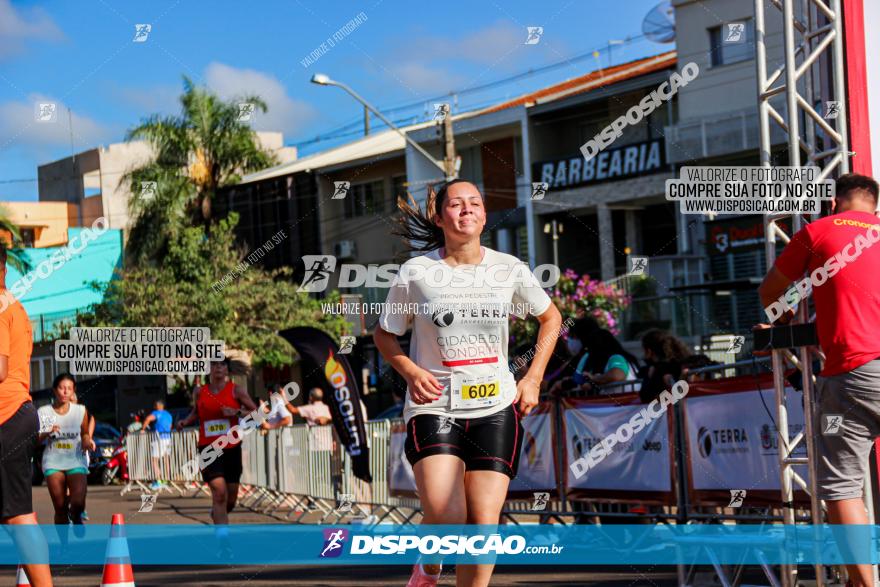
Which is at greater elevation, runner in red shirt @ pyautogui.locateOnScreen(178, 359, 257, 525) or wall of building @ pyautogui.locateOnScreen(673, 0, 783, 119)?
wall of building @ pyautogui.locateOnScreen(673, 0, 783, 119)

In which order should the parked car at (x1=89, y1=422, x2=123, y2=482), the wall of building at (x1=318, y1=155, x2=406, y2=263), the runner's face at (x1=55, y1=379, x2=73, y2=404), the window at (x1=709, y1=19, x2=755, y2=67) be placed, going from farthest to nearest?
the wall of building at (x1=318, y1=155, x2=406, y2=263), the window at (x1=709, y1=19, x2=755, y2=67), the parked car at (x1=89, y1=422, x2=123, y2=482), the runner's face at (x1=55, y1=379, x2=73, y2=404)

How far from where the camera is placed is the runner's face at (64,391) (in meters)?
12.9

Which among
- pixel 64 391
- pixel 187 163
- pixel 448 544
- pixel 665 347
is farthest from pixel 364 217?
pixel 448 544

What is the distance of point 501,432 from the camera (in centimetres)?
600

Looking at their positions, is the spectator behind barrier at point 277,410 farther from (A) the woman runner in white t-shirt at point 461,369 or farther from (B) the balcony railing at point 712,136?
(B) the balcony railing at point 712,136

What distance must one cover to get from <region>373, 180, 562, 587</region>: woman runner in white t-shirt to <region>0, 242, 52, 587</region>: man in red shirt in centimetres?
201

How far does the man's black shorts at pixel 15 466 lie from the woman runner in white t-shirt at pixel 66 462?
5485 mm

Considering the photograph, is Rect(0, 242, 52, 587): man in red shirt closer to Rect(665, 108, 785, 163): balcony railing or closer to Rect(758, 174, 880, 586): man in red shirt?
Rect(758, 174, 880, 586): man in red shirt

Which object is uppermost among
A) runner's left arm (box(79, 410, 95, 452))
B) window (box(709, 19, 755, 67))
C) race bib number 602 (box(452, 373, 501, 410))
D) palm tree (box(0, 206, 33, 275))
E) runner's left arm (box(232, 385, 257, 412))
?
window (box(709, 19, 755, 67))

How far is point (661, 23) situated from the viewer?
115ft

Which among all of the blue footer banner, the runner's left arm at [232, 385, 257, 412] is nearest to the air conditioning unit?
the blue footer banner

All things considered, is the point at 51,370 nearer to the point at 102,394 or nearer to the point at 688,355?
the point at 102,394

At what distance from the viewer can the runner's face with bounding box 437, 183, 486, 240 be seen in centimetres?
609

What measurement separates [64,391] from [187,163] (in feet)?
102
